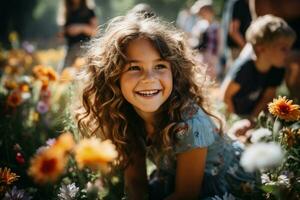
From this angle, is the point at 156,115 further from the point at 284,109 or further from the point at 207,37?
the point at 207,37

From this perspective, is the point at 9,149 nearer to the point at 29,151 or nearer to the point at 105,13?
the point at 29,151

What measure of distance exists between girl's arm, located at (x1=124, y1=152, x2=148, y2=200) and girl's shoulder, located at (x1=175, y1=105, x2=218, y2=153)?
31cm

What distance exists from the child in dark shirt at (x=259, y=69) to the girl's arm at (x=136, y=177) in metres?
1.06

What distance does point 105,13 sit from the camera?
20281 mm

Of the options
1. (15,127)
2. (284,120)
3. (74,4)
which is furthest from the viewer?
(74,4)

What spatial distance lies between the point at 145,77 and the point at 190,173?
1.47 feet

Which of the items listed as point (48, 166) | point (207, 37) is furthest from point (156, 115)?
point (207, 37)

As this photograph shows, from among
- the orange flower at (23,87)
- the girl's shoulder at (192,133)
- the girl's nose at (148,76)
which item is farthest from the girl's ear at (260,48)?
the orange flower at (23,87)

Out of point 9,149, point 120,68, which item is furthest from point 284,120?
point 9,149

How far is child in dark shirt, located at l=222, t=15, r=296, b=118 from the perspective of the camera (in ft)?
9.32

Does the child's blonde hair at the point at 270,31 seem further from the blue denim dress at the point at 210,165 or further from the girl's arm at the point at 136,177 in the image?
the girl's arm at the point at 136,177

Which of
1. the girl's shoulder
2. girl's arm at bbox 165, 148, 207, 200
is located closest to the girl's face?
the girl's shoulder

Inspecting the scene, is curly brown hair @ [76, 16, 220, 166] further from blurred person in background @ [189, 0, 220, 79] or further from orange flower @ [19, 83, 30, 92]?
blurred person in background @ [189, 0, 220, 79]

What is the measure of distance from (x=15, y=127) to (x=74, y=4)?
230 cm
